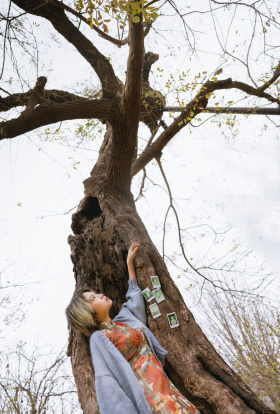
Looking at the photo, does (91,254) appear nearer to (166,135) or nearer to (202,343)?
(202,343)

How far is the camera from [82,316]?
8.10 ft

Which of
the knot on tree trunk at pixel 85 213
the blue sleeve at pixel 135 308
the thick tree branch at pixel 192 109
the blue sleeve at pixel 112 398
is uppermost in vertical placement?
the thick tree branch at pixel 192 109

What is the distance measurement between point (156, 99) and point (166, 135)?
1554 millimetres

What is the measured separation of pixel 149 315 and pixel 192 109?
128 inches

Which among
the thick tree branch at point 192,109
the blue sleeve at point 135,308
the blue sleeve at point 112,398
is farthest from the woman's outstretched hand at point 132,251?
the thick tree branch at point 192,109

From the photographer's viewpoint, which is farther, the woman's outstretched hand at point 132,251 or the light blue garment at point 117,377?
the woman's outstretched hand at point 132,251

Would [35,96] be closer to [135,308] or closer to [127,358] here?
[135,308]


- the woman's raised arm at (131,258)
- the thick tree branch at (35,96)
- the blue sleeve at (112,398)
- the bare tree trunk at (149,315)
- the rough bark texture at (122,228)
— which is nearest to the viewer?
the blue sleeve at (112,398)

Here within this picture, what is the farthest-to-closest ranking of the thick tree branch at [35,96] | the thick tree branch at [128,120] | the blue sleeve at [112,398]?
the thick tree branch at [35,96] → the thick tree branch at [128,120] → the blue sleeve at [112,398]

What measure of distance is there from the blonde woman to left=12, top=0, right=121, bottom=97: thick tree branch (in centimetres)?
377

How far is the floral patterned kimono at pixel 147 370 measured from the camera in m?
1.84

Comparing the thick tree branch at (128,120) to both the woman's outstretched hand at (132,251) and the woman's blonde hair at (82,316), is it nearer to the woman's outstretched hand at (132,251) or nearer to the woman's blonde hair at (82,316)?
the woman's outstretched hand at (132,251)

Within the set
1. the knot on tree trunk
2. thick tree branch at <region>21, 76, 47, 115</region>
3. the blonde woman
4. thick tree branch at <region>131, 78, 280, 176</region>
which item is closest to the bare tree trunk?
the knot on tree trunk

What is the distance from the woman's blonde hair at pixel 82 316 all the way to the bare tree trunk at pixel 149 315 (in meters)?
0.31
